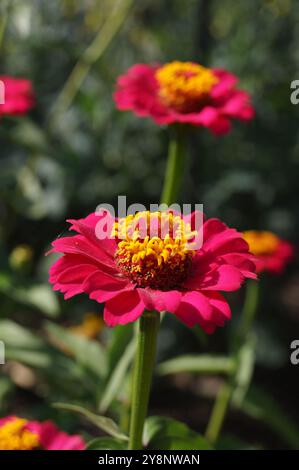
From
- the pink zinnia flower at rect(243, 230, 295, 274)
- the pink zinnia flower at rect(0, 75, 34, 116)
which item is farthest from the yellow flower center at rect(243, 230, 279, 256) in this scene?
the pink zinnia flower at rect(0, 75, 34, 116)

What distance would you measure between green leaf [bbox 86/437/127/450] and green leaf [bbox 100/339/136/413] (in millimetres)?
190

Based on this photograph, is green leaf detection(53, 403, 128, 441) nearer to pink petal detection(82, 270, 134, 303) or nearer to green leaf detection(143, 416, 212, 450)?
green leaf detection(143, 416, 212, 450)

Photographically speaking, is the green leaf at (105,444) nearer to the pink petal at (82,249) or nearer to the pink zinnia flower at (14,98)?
the pink petal at (82,249)

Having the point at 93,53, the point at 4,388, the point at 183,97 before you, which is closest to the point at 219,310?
the point at 183,97

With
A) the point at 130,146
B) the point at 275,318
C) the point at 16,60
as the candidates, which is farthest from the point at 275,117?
the point at 16,60

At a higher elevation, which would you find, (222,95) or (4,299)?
(222,95)

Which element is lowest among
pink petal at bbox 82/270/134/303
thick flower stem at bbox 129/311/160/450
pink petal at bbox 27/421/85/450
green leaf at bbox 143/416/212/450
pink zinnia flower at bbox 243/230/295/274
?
pink petal at bbox 27/421/85/450

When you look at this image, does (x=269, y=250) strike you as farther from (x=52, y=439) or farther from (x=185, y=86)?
(x=52, y=439)

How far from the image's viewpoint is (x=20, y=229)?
1.91 m

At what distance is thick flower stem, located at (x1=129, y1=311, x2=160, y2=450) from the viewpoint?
26.7 inches

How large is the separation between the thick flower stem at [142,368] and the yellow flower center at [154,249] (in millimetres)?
38

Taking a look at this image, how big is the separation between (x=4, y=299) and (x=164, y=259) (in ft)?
2.15

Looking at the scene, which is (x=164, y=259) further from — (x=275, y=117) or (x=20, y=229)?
(x=275, y=117)

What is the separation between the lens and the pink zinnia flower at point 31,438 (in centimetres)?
77
